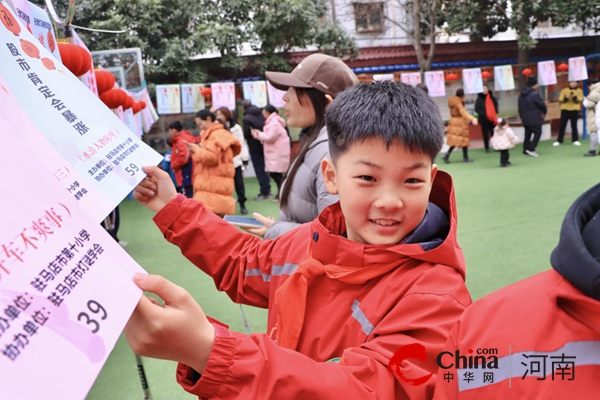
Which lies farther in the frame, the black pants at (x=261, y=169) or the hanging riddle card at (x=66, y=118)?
the black pants at (x=261, y=169)

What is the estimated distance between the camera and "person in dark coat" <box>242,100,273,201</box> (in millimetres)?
8859

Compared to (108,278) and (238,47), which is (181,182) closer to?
(238,47)

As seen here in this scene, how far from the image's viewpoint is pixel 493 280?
4141 millimetres

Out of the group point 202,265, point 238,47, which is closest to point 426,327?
point 202,265

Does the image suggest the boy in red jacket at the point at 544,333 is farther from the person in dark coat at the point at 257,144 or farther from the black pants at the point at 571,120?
the black pants at the point at 571,120

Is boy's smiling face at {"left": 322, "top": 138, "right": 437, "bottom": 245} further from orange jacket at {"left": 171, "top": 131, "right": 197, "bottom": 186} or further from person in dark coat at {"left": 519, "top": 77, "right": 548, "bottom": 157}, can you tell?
person in dark coat at {"left": 519, "top": 77, "right": 548, "bottom": 157}

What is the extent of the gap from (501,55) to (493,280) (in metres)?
12.2

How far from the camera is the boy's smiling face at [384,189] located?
1212mm

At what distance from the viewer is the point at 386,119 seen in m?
1.25

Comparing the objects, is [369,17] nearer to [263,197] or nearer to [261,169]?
[261,169]

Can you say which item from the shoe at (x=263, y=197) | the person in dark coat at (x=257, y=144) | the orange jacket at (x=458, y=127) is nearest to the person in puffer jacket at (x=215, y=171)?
the person in dark coat at (x=257, y=144)

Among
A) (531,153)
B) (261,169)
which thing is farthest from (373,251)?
(531,153)

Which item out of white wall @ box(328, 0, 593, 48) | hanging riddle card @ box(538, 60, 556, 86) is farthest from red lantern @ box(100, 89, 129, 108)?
white wall @ box(328, 0, 593, 48)

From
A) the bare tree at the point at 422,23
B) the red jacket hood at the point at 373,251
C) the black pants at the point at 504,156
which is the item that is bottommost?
the black pants at the point at 504,156
